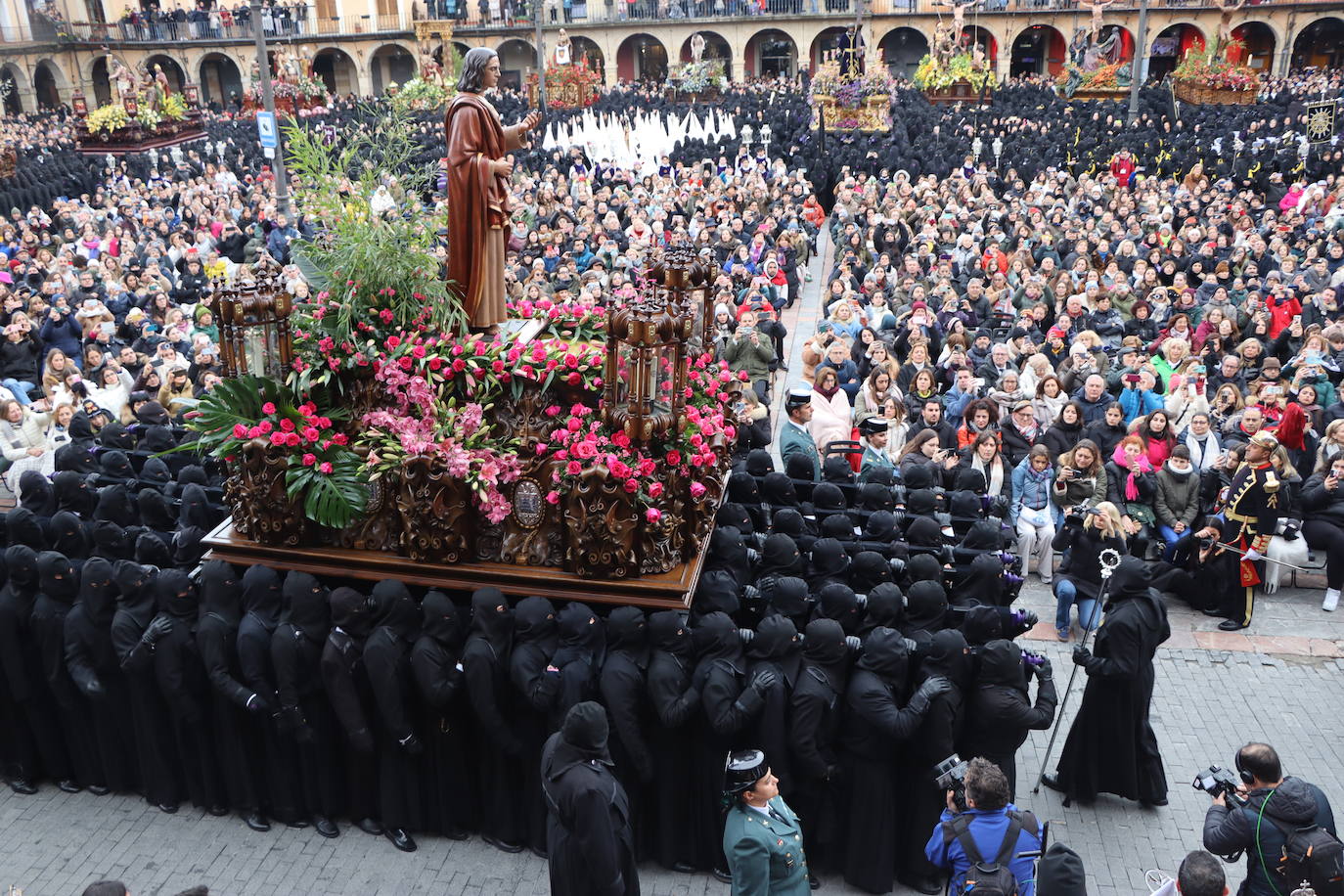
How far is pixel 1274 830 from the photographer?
4.74 metres

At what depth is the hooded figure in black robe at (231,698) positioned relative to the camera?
6066 mm

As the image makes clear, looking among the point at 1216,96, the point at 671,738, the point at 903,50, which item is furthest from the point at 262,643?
the point at 903,50

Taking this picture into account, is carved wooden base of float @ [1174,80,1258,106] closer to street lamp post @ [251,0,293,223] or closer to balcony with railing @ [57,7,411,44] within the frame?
street lamp post @ [251,0,293,223]

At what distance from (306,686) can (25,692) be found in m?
1.89

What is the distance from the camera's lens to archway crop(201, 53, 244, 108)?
52.8m

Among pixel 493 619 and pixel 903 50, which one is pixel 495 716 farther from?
pixel 903 50

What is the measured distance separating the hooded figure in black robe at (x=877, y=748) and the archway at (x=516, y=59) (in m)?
50.4

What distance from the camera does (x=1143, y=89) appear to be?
30.2 m

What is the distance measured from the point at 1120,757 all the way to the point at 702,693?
106 inches

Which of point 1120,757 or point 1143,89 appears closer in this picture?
point 1120,757

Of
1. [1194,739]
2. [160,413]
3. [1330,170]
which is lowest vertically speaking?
[1194,739]

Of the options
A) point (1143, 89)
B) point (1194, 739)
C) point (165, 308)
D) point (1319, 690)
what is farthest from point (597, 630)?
point (1143, 89)

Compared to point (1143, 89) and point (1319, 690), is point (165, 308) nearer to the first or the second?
point (1319, 690)

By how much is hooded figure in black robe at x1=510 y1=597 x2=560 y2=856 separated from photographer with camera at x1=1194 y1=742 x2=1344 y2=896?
10.5 feet
